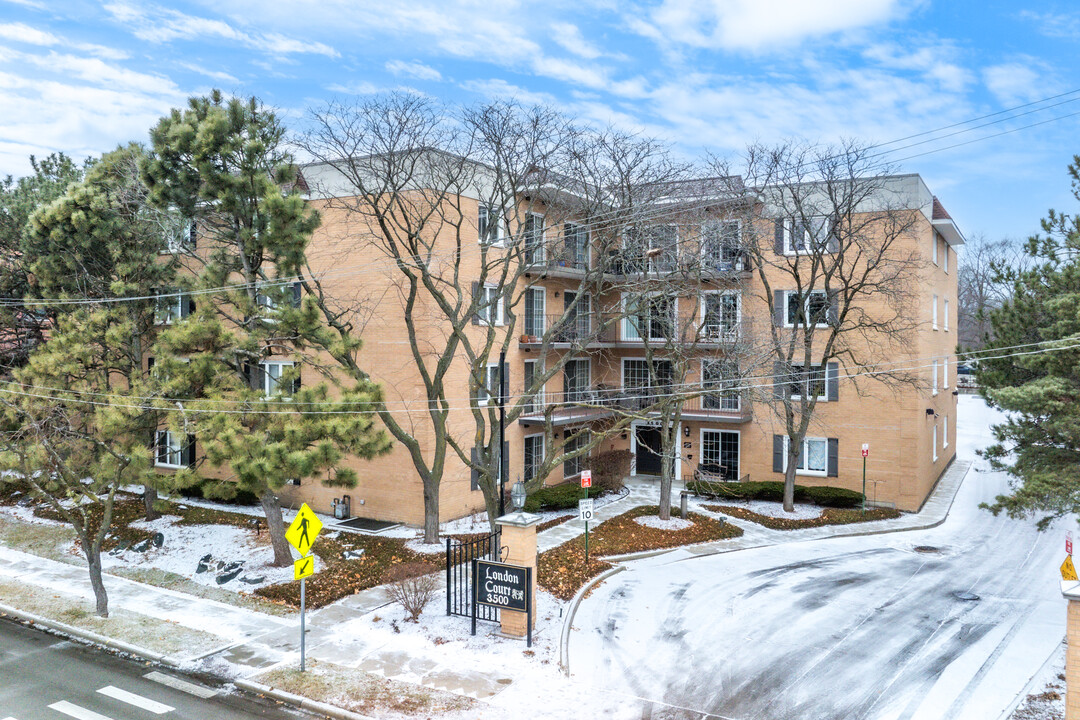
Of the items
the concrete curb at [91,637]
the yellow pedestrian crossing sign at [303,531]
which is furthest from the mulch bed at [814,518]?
the concrete curb at [91,637]

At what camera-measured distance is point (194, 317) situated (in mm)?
17484

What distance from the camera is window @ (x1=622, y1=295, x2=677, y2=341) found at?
20492 millimetres

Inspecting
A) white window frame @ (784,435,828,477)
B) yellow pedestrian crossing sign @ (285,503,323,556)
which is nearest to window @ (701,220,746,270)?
white window frame @ (784,435,828,477)

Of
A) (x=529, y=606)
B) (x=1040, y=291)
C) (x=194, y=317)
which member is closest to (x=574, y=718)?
(x=529, y=606)

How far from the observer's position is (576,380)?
1195 inches

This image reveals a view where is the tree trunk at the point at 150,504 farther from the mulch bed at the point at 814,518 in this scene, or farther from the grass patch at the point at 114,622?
the mulch bed at the point at 814,518

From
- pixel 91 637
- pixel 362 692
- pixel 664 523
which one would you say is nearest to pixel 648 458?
pixel 664 523

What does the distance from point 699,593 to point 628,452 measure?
44.4ft

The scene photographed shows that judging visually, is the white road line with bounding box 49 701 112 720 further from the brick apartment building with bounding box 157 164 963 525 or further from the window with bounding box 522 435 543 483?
the window with bounding box 522 435 543 483

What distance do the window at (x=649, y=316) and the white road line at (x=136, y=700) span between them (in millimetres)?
12826

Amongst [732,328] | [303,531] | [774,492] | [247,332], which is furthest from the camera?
[774,492]

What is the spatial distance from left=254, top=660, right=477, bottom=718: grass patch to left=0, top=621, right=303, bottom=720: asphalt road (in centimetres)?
54

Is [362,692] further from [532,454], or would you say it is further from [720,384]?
[720,384]

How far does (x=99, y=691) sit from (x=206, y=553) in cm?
821
